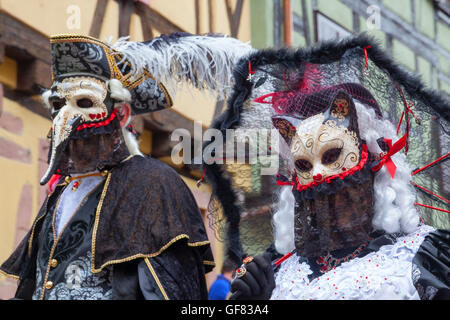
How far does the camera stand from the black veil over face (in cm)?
387

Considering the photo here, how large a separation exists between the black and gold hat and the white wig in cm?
109

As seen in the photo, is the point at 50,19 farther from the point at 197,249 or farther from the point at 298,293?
the point at 298,293

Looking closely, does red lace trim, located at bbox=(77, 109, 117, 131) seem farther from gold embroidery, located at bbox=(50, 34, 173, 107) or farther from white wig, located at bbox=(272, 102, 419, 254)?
white wig, located at bbox=(272, 102, 419, 254)

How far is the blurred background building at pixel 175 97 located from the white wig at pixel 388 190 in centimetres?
12

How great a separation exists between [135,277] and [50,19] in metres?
2.97

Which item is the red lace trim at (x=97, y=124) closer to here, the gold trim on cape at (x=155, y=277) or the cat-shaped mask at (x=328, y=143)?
the gold trim on cape at (x=155, y=277)

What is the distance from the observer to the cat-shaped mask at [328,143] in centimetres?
370

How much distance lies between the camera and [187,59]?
14.3ft

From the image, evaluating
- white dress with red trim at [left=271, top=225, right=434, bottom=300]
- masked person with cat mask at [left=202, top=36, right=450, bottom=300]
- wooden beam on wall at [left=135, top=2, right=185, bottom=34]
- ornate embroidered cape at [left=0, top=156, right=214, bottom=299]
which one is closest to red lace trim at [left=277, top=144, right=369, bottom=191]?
masked person with cat mask at [left=202, top=36, right=450, bottom=300]

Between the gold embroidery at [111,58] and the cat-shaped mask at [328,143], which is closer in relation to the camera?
the cat-shaped mask at [328,143]

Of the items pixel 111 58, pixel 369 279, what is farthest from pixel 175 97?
pixel 369 279

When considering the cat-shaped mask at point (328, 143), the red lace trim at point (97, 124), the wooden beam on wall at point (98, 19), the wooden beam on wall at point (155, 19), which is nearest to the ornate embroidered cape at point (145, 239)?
the red lace trim at point (97, 124)

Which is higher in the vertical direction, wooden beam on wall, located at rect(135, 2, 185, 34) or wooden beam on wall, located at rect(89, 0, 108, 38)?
wooden beam on wall, located at rect(135, 2, 185, 34)

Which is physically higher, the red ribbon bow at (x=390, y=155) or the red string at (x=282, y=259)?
the red ribbon bow at (x=390, y=155)
